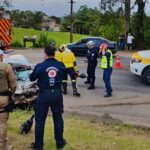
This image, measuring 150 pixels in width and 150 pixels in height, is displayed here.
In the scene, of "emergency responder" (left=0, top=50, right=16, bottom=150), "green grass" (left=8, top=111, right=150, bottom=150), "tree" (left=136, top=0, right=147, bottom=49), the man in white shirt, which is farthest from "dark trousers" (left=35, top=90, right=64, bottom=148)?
"tree" (left=136, top=0, right=147, bottom=49)

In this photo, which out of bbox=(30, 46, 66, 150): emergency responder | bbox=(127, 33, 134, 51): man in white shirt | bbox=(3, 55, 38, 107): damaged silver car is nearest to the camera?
bbox=(30, 46, 66, 150): emergency responder

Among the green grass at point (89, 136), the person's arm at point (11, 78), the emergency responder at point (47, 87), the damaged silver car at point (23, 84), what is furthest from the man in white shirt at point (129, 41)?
the person's arm at point (11, 78)

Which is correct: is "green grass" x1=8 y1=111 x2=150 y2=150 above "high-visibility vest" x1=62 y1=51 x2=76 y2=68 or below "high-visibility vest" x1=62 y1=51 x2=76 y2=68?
below

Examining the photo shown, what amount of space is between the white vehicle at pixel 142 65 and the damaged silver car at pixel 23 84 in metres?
6.27

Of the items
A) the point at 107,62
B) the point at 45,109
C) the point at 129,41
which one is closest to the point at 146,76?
the point at 107,62

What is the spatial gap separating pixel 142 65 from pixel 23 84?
22.4ft

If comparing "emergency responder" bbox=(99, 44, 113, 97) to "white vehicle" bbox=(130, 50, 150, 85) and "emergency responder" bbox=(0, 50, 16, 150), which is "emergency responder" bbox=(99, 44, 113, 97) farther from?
"emergency responder" bbox=(0, 50, 16, 150)

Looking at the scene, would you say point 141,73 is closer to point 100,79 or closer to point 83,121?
point 100,79

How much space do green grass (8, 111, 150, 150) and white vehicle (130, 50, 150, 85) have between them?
Result: 7697mm

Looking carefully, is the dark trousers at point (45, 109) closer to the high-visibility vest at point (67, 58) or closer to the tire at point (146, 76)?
the high-visibility vest at point (67, 58)

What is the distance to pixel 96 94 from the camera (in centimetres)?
1656

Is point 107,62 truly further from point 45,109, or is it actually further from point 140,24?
point 140,24

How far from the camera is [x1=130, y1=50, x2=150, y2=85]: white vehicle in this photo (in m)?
18.9

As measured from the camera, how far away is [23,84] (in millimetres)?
13469
